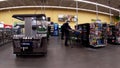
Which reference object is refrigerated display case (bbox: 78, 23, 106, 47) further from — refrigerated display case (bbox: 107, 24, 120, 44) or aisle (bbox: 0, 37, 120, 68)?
aisle (bbox: 0, 37, 120, 68)

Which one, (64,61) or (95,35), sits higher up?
(95,35)

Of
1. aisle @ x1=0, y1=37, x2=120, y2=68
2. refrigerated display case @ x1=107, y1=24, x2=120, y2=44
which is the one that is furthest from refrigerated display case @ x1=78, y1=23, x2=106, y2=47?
aisle @ x1=0, y1=37, x2=120, y2=68

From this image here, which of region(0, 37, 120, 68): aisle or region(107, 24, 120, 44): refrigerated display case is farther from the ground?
region(107, 24, 120, 44): refrigerated display case

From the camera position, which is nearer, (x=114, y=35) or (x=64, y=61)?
(x=64, y=61)

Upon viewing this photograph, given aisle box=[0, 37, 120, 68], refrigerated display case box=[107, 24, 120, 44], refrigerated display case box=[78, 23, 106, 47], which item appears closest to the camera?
aisle box=[0, 37, 120, 68]

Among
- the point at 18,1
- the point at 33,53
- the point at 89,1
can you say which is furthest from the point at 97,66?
the point at 18,1

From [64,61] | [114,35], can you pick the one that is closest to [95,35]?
[114,35]

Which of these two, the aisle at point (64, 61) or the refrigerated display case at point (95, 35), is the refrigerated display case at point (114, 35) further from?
the aisle at point (64, 61)

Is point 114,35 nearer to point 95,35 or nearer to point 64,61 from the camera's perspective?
point 95,35

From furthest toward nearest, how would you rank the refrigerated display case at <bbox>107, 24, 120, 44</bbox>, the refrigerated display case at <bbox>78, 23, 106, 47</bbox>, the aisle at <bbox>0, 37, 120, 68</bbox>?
the refrigerated display case at <bbox>107, 24, 120, 44</bbox> < the refrigerated display case at <bbox>78, 23, 106, 47</bbox> < the aisle at <bbox>0, 37, 120, 68</bbox>

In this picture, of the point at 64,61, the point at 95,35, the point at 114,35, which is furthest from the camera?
the point at 114,35

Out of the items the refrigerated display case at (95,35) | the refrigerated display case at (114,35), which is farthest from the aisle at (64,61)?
the refrigerated display case at (114,35)

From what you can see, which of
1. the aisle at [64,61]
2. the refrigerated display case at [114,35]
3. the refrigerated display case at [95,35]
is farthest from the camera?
the refrigerated display case at [114,35]

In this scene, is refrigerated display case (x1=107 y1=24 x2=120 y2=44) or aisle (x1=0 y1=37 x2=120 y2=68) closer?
aisle (x1=0 y1=37 x2=120 y2=68)
